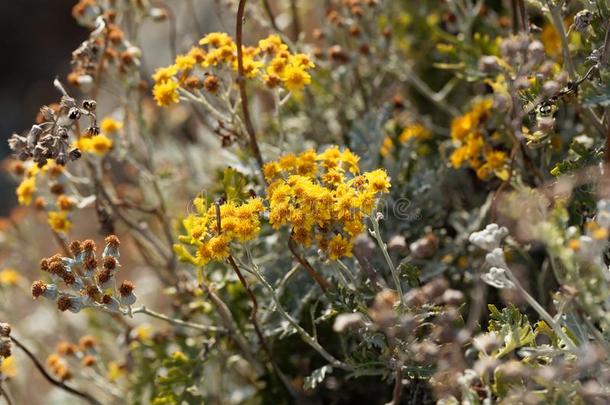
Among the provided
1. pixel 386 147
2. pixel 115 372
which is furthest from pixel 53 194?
pixel 386 147

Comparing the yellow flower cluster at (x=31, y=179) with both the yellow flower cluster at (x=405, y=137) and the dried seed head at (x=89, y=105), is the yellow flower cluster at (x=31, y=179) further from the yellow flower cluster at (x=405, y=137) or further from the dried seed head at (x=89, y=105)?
the yellow flower cluster at (x=405, y=137)

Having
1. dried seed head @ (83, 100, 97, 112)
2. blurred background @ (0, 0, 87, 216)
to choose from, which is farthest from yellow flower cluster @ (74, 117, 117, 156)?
blurred background @ (0, 0, 87, 216)

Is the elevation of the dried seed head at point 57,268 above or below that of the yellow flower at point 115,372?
below

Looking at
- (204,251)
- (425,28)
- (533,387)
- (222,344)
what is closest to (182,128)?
(425,28)

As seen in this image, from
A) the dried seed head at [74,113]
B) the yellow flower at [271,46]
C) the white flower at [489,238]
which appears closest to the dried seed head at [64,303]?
the dried seed head at [74,113]

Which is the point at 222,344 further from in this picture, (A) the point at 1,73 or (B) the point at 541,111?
(A) the point at 1,73

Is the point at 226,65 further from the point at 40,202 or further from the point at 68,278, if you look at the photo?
the point at 40,202
